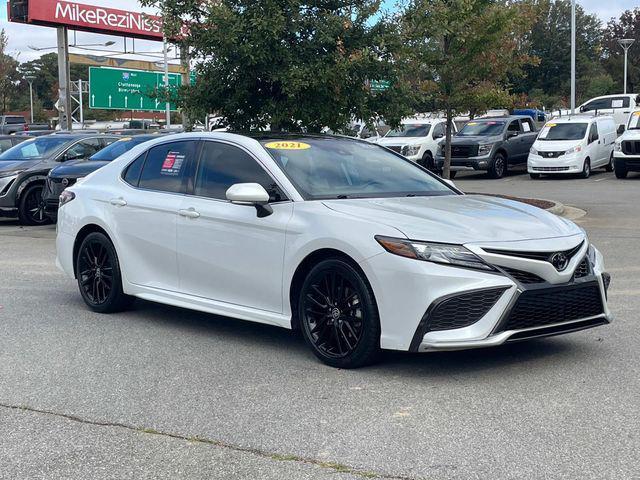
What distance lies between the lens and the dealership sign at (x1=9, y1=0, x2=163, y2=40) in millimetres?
30672

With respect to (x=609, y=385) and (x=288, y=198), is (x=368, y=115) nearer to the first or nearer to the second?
(x=288, y=198)

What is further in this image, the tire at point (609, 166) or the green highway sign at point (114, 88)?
the green highway sign at point (114, 88)

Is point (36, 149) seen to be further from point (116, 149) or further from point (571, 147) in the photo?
point (571, 147)

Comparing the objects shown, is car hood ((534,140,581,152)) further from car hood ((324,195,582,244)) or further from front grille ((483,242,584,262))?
front grille ((483,242,584,262))

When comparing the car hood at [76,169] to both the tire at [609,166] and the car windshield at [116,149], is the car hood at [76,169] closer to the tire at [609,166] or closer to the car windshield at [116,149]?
the car windshield at [116,149]

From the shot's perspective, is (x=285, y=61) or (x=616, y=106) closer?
(x=285, y=61)

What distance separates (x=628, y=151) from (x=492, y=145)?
13.2 ft

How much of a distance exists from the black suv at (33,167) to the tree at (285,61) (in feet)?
15.4

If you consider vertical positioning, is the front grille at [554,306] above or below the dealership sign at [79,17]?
below

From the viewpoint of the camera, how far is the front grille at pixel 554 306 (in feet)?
17.7

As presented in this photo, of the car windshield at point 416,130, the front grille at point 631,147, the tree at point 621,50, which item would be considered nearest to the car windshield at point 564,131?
the front grille at point 631,147

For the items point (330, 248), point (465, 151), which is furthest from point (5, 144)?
point (330, 248)

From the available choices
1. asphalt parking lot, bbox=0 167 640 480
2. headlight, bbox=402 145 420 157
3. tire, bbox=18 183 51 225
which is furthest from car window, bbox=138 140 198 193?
headlight, bbox=402 145 420 157

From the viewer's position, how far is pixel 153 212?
7227mm
